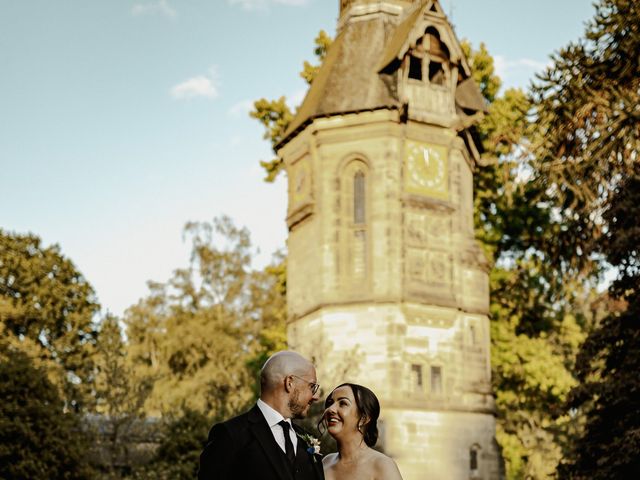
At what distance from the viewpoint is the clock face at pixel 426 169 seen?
1020 inches

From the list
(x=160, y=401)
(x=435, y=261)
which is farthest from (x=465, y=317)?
(x=160, y=401)

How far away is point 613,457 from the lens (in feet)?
51.4

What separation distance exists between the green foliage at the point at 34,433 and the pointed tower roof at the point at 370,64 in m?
10.0

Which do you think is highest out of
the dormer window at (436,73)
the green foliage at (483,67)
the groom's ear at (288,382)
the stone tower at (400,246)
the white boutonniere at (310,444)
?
the green foliage at (483,67)

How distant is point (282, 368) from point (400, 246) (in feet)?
67.4

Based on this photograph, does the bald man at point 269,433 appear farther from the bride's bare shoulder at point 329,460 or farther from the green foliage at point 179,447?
the green foliage at point 179,447

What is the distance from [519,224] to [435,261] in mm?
6886

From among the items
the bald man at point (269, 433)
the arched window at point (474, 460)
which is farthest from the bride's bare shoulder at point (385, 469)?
the arched window at point (474, 460)

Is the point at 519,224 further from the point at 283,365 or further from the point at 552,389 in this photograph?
the point at 283,365

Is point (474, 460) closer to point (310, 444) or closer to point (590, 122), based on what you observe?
point (590, 122)

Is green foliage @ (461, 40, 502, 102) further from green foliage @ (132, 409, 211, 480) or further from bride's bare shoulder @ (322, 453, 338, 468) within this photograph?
bride's bare shoulder @ (322, 453, 338, 468)

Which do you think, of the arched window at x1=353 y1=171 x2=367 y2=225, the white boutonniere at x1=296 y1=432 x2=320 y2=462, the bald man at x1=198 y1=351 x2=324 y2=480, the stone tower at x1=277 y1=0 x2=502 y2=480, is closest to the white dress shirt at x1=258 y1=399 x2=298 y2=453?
the bald man at x1=198 y1=351 x2=324 y2=480

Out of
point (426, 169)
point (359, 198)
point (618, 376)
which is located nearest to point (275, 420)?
point (618, 376)

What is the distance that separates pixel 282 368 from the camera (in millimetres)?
4777
